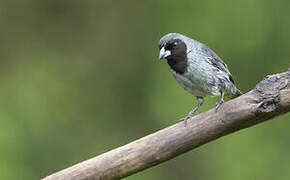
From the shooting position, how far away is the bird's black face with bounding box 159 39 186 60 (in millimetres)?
5005

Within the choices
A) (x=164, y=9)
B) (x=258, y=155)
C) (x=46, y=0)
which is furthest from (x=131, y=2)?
(x=258, y=155)

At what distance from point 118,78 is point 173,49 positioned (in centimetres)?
229

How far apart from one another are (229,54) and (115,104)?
1.69m

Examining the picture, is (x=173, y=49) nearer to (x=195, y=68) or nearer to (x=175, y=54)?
(x=175, y=54)

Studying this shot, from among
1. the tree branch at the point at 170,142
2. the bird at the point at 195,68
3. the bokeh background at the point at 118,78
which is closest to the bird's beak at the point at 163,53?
the bird at the point at 195,68

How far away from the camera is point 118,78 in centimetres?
725

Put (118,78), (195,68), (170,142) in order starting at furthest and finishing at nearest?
(118,78), (195,68), (170,142)

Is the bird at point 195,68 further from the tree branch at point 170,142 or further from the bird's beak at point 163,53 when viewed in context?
the tree branch at point 170,142

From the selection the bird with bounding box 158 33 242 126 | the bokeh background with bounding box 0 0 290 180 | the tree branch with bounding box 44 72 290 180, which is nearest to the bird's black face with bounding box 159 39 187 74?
the bird with bounding box 158 33 242 126

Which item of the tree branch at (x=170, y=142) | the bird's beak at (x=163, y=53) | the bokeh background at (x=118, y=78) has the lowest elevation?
the bokeh background at (x=118, y=78)

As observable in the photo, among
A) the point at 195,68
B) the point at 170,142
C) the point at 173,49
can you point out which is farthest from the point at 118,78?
the point at 170,142

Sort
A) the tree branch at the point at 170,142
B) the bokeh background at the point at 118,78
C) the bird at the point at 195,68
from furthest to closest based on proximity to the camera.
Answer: the bokeh background at the point at 118,78
the bird at the point at 195,68
the tree branch at the point at 170,142

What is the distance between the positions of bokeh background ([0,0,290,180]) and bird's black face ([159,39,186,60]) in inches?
55.2

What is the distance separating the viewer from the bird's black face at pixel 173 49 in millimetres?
5005
